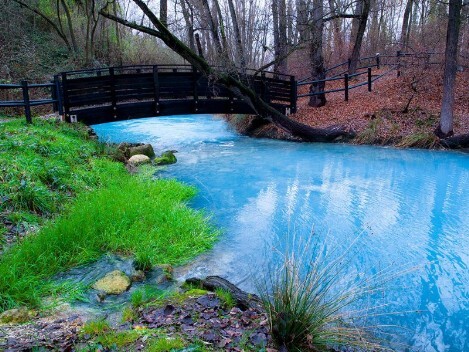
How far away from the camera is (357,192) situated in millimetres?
7938

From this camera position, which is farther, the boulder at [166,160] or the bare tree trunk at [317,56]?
the bare tree trunk at [317,56]

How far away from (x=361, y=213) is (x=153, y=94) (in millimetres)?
8699

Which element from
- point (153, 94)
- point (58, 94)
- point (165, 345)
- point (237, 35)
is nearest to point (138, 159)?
point (58, 94)

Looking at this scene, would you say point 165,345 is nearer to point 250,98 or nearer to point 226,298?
point 226,298

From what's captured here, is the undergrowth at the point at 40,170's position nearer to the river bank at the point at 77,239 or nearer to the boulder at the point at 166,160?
the river bank at the point at 77,239

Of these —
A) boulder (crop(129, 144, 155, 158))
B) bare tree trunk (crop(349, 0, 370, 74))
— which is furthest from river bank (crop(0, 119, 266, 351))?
bare tree trunk (crop(349, 0, 370, 74))

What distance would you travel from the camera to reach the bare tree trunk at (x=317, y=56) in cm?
1509

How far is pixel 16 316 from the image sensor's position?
3.14 meters

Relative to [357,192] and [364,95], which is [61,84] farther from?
[364,95]

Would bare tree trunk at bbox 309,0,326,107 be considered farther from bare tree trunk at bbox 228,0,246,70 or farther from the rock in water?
the rock in water

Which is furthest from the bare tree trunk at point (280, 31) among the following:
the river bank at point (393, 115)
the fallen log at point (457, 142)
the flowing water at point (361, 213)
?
the fallen log at point (457, 142)

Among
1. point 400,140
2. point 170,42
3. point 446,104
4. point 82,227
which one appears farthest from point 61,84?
point 446,104

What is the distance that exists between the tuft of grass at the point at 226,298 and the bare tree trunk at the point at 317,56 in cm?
1253

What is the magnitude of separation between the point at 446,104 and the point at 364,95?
4.87 metres
